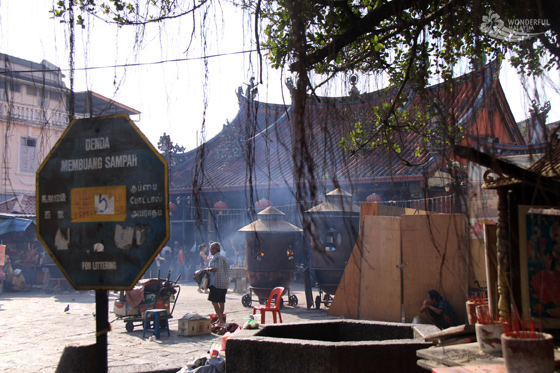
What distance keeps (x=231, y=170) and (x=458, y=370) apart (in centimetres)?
1634

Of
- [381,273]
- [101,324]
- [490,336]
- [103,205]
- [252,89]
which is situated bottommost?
[381,273]

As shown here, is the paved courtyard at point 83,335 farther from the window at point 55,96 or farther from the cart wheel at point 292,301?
the window at point 55,96

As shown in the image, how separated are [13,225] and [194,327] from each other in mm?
11233

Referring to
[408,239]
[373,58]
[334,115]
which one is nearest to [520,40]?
[373,58]

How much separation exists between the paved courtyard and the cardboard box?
12 cm

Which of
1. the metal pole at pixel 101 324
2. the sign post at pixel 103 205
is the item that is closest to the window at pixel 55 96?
the sign post at pixel 103 205

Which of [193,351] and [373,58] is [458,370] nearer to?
[373,58]

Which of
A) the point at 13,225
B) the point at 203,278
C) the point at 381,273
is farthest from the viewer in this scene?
the point at 13,225

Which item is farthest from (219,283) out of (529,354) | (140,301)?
(529,354)

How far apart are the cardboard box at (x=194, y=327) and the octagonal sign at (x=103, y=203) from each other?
19.9 ft

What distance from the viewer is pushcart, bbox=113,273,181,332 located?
9203mm

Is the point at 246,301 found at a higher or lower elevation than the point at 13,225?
lower

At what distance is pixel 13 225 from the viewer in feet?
54.9

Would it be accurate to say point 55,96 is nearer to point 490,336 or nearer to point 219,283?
point 490,336
